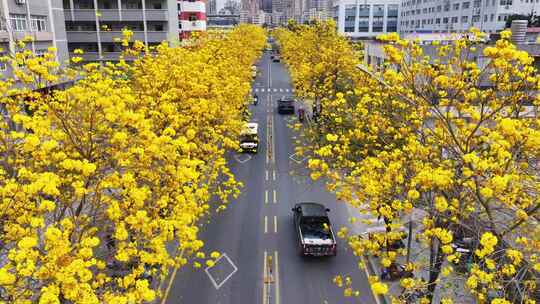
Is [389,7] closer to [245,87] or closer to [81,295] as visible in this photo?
[245,87]

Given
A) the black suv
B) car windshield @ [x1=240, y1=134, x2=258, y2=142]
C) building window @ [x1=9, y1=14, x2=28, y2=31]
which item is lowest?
car windshield @ [x1=240, y1=134, x2=258, y2=142]

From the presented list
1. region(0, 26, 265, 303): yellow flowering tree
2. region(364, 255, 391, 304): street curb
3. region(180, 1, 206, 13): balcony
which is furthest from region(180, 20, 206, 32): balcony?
region(364, 255, 391, 304): street curb

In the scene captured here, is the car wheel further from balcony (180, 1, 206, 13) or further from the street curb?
balcony (180, 1, 206, 13)

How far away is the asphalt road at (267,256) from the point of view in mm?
16734

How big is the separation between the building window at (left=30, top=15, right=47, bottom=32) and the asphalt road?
20.1 metres

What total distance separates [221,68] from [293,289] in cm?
1454

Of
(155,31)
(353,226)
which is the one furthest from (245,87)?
(155,31)

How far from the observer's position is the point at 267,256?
19391 millimetres

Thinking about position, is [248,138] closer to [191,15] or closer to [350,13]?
[191,15]

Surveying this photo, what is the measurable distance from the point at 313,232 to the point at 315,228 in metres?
0.32

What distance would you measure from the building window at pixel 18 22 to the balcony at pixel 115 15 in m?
20.0

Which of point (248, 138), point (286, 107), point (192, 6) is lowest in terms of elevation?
point (248, 138)

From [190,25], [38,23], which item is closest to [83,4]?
[38,23]

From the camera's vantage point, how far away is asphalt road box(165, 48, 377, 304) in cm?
1673
